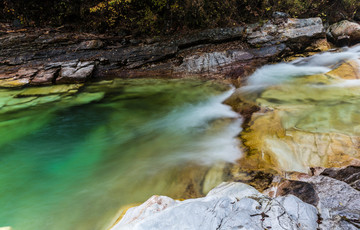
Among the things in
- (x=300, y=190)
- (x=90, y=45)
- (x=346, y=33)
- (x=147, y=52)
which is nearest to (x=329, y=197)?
(x=300, y=190)

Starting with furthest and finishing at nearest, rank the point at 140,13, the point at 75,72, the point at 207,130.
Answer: the point at 140,13
the point at 75,72
the point at 207,130

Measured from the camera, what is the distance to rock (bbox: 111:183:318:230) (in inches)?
72.7

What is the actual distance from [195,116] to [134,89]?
3074mm

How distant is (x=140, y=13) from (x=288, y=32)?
6604 mm

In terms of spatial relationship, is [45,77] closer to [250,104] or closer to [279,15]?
[250,104]

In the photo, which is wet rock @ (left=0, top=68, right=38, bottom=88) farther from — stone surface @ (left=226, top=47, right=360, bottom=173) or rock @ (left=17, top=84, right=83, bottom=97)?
stone surface @ (left=226, top=47, right=360, bottom=173)

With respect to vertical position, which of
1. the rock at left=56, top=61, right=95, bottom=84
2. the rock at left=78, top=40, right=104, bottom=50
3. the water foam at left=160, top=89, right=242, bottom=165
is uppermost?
the rock at left=78, top=40, right=104, bottom=50

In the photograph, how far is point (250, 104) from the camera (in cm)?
535

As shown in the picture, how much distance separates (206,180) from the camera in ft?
Result: 10.3

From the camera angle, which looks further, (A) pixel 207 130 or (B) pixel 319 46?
(B) pixel 319 46

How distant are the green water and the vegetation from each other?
336 cm

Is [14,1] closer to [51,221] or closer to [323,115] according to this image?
[51,221]

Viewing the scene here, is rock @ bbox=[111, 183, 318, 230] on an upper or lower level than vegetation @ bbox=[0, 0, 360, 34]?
lower

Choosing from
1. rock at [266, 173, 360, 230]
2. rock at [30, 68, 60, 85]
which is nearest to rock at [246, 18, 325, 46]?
rock at [266, 173, 360, 230]
